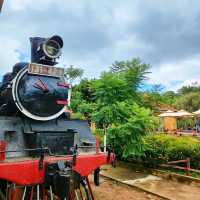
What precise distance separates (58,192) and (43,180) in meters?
0.33

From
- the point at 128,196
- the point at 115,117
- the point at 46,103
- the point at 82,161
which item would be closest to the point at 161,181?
the point at 128,196

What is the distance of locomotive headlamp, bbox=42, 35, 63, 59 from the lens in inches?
193

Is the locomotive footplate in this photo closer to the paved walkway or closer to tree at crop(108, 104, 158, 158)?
the paved walkway

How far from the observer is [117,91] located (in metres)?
8.87

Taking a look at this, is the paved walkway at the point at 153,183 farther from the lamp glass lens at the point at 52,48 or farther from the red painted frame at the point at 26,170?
the lamp glass lens at the point at 52,48

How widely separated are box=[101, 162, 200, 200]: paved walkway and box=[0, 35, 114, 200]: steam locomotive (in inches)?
80.1

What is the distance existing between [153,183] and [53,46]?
14.0 ft

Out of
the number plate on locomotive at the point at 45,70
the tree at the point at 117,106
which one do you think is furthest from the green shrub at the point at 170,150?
the number plate on locomotive at the point at 45,70

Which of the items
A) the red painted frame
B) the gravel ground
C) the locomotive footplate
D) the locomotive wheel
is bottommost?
the gravel ground

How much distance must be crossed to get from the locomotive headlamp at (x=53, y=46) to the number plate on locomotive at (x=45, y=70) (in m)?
0.22

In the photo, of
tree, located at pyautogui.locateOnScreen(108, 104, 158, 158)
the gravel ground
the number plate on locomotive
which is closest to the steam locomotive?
the number plate on locomotive

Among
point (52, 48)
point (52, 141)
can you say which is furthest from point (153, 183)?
point (52, 48)

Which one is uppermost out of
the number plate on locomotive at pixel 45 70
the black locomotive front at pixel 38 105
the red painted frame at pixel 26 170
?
the number plate on locomotive at pixel 45 70

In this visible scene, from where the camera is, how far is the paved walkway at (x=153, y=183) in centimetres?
618
